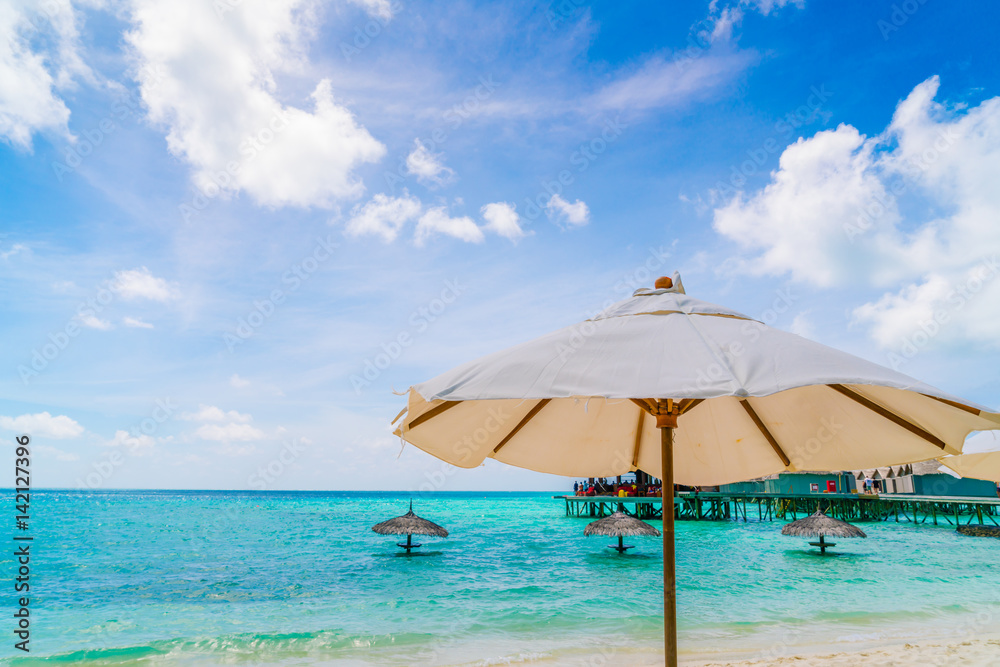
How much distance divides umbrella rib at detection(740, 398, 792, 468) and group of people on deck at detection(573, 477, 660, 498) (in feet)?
122

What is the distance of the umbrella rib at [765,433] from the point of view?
11.9 feet

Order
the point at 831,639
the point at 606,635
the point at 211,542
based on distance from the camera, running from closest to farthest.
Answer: the point at 831,639 < the point at 606,635 < the point at 211,542

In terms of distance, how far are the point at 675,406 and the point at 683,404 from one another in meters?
0.06

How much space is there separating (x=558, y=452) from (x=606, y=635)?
29.3 ft

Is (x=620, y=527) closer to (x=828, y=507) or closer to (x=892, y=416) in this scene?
(x=892, y=416)

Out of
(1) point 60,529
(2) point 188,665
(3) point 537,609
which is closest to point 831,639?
(3) point 537,609

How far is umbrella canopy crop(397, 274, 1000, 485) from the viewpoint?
2.01m

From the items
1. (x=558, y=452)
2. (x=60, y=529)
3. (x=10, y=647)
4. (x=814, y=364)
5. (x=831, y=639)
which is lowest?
(x=60, y=529)

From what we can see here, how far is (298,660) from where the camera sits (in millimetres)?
10023

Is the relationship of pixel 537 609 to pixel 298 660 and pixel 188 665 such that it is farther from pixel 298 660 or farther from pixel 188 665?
pixel 188 665

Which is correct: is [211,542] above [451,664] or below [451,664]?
below

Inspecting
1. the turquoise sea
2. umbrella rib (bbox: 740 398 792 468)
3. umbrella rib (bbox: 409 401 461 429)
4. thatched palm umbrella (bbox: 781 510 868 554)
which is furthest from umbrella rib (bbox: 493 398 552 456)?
thatched palm umbrella (bbox: 781 510 868 554)

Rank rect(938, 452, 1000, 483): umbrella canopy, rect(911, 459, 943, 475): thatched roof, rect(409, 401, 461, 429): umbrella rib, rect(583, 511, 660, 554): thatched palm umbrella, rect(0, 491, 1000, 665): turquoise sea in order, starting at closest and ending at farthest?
rect(409, 401, 461, 429): umbrella rib → rect(938, 452, 1000, 483): umbrella canopy → rect(0, 491, 1000, 665): turquoise sea → rect(583, 511, 660, 554): thatched palm umbrella → rect(911, 459, 943, 475): thatched roof

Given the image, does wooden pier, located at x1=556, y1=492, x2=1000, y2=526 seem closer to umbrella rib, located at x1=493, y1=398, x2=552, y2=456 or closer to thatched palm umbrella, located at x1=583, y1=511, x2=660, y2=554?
thatched palm umbrella, located at x1=583, y1=511, x2=660, y2=554
